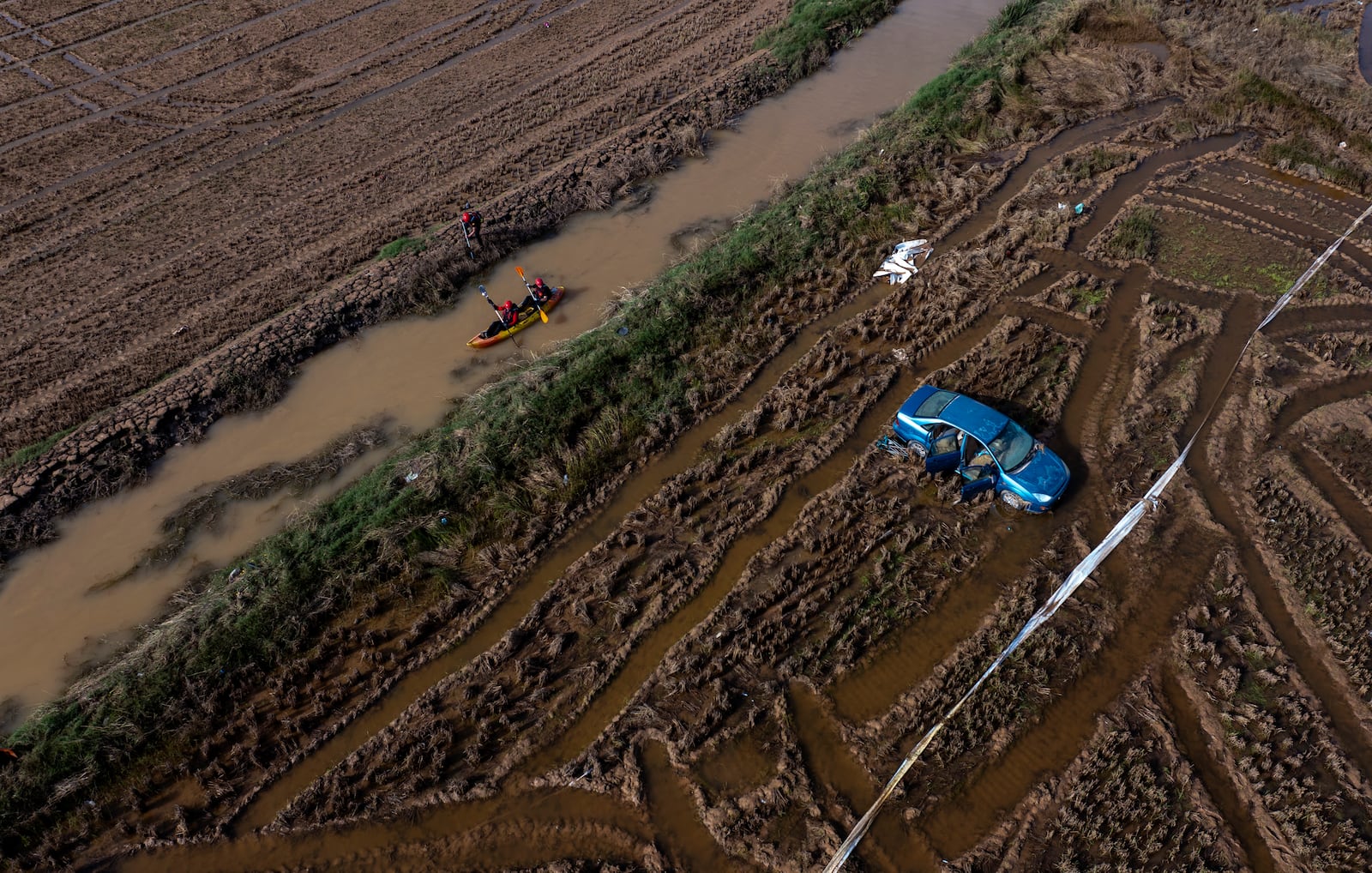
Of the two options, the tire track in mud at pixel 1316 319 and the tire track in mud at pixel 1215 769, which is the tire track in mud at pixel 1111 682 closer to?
the tire track in mud at pixel 1215 769

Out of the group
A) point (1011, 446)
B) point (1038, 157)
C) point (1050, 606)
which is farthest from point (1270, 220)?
point (1050, 606)

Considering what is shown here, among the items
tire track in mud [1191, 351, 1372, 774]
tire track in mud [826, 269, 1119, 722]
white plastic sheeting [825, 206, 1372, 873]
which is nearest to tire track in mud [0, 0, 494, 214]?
tire track in mud [826, 269, 1119, 722]

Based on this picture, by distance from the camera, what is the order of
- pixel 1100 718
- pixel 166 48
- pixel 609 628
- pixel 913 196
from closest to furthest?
pixel 1100 718, pixel 609 628, pixel 913 196, pixel 166 48

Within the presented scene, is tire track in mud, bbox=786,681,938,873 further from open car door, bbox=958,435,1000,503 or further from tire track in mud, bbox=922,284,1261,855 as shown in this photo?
open car door, bbox=958,435,1000,503


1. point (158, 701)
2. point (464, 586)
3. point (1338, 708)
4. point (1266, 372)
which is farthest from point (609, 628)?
point (1266, 372)

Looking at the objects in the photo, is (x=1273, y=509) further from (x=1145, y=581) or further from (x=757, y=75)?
(x=757, y=75)

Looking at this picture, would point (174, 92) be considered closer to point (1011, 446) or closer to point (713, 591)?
point (713, 591)
